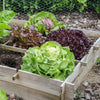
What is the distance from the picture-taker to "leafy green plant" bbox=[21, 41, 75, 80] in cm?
269

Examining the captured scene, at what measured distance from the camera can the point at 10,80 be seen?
2.92 metres

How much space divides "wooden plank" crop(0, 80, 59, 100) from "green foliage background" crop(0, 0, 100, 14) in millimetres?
3462

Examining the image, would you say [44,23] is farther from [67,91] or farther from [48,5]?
[48,5]

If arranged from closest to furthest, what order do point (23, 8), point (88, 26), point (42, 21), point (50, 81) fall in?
1. point (50, 81)
2. point (42, 21)
3. point (88, 26)
4. point (23, 8)

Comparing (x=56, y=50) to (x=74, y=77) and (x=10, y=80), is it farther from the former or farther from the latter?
(x=10, y=80)

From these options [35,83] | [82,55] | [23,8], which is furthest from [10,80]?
[23,8]

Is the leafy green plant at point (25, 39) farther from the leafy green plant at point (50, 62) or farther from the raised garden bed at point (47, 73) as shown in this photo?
the leafy green plant at point (50, 62)

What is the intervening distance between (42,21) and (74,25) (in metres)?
1.55

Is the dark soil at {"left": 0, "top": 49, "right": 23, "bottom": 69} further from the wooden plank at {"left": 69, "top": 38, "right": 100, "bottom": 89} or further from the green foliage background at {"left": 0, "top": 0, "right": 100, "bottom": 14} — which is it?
the green foliage background at {"left": 0, "top": 0, "right": 100, "bottom": 14}

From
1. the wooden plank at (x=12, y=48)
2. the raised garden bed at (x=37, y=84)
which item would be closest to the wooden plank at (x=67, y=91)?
the raised garden bed at (x=37, y=84)

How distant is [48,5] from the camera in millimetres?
6172

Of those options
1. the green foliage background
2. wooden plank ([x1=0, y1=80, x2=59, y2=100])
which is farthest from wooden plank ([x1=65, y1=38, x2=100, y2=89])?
the green foliage background

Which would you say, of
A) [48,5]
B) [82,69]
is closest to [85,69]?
[82,69]

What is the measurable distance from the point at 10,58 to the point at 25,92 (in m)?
0.71
